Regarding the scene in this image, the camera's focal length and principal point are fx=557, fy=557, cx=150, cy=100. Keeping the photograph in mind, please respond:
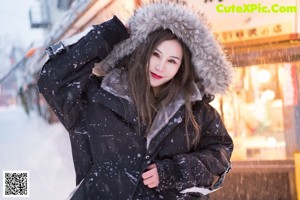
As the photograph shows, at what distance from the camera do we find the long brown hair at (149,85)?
2441 millimetres

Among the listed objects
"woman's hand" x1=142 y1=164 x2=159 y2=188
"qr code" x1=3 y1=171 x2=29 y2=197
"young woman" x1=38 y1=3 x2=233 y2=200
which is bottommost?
"qr code" x1=3 y1=171 x2=29 y2=197

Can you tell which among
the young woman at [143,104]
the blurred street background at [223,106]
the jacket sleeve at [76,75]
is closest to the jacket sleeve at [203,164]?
the young woman at [143,104]

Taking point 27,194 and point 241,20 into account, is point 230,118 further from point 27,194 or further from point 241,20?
point 27,194

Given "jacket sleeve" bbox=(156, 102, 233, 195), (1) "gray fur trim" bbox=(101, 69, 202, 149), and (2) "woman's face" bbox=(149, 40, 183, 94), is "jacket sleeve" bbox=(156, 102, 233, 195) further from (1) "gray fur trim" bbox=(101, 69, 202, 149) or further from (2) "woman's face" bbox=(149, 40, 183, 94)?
(2) "woman's face" bbox=(149, 40, 183, 94)

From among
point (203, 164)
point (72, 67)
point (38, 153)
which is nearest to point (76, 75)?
point (72, 67)

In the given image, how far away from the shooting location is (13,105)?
5.62m

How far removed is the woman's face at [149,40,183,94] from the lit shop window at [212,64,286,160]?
2966mm

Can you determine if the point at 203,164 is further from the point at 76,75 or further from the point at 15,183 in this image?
the point at 15,183

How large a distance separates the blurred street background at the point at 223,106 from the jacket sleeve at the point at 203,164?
2.54 metres

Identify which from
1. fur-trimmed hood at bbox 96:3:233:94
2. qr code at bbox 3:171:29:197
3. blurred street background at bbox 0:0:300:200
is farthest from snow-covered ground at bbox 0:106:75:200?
fur-trimmed hood at bbox 96:3:233:94

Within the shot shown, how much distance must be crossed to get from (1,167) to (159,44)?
10.6ft

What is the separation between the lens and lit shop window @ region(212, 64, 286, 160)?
543cm

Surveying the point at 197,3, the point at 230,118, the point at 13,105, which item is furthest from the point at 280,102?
the point at 13,105

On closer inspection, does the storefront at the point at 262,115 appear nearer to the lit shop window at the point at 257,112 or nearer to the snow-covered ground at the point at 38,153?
the lit shop window at the point at 257,112
